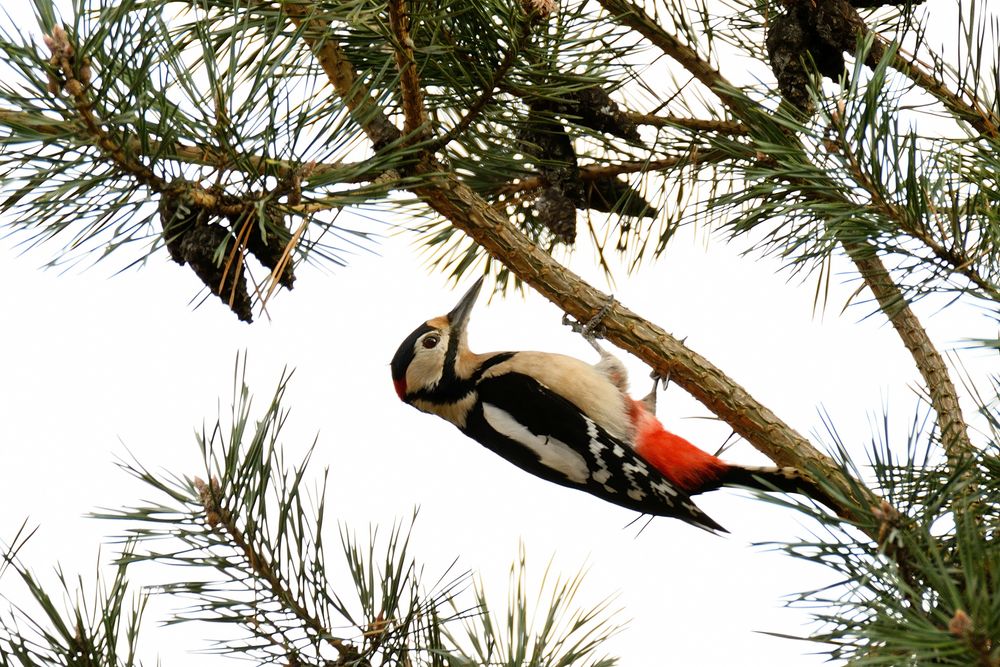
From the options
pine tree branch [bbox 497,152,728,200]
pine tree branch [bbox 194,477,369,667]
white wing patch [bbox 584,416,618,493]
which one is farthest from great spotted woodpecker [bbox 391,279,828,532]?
pine tree branch [bbox 194,477,369,667]

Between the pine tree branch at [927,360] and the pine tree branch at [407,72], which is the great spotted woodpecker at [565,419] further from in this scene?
the pine tree branch at [407,72]

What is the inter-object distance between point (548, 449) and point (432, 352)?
351 mm

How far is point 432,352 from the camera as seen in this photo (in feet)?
7.70

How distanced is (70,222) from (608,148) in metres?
0.95

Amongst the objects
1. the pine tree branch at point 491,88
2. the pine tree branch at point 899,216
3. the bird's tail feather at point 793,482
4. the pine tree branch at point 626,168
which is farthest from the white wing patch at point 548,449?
the pine tree branch at point 899,216

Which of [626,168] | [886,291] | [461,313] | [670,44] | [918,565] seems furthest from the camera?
[461,313]

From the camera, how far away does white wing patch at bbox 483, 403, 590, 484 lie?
228 cm

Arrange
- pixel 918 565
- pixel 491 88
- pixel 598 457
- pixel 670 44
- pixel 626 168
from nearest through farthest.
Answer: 1. pixel 918 565
2. pixel 491 88
3. pixel 670 44
4. pixel 626 168
5. pixel 598 457

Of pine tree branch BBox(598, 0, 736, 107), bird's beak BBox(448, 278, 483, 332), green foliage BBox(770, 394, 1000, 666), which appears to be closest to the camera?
green foliage BBox(770, 394, 1000, 666)

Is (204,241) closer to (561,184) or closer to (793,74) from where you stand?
(561,184)

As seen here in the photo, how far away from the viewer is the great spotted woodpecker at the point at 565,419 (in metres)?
2.22

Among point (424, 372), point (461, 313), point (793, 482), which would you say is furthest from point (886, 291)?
point (424, 372)

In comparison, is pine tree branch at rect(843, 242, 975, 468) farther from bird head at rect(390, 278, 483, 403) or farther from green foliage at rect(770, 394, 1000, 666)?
bird head at rect(390, 278, 483, 403)

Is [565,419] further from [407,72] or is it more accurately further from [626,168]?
[407,72]
